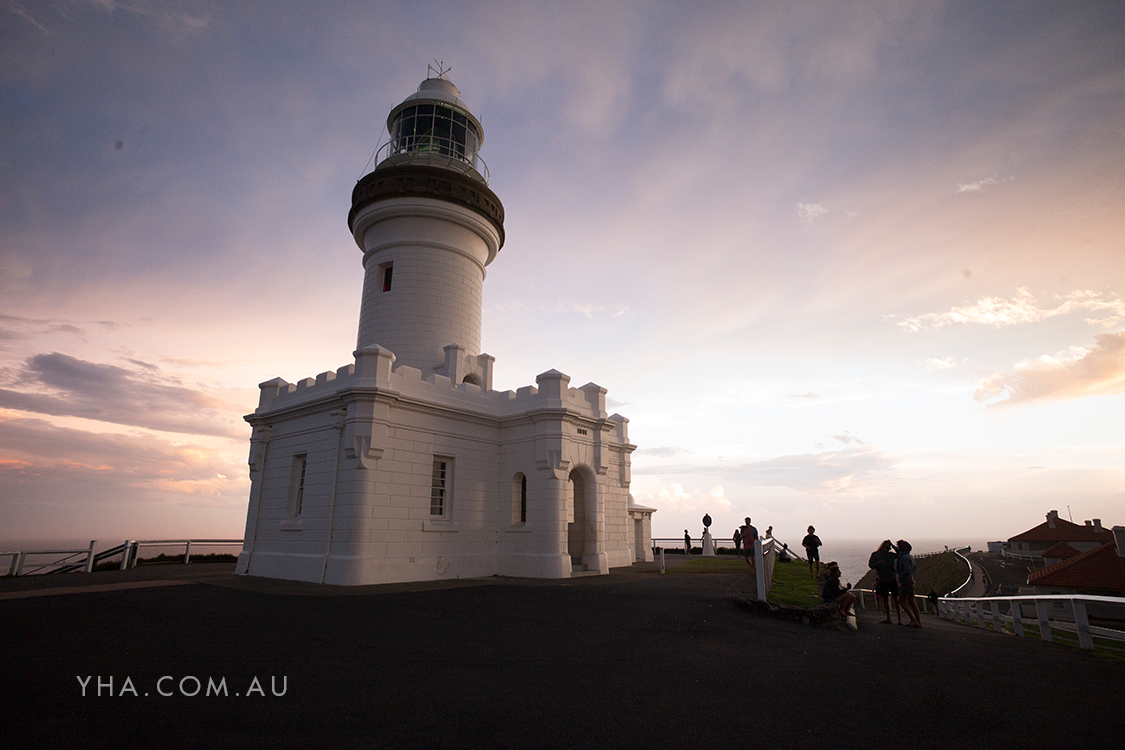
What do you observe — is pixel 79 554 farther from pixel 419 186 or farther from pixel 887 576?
pixel 887 576

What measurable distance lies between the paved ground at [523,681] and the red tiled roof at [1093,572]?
24.0 metres

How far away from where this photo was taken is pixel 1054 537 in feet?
156

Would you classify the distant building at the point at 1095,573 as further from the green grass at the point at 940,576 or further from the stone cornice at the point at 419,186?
the stone cornice at the point at 419,186

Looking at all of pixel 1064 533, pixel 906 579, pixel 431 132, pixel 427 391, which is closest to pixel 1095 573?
pixel 906 579

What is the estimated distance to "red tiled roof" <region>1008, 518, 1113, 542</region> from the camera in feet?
145

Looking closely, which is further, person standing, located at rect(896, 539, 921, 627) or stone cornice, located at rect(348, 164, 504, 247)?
stone cornice, located at rect(348, 164, 504, 247)

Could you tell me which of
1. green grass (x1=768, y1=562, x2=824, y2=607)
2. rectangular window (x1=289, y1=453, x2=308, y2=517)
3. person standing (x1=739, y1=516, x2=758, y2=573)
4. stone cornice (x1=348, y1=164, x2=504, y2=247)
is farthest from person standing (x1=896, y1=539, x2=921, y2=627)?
stone cornice (x1=348, y1=164, x2=504, y2=247)

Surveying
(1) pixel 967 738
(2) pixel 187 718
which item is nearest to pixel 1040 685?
(1) pixel 967 738

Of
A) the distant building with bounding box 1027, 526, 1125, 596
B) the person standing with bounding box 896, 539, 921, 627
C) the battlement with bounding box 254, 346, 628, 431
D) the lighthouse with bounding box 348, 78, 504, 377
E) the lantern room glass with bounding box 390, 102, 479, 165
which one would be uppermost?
the lantern room glass with bounding box 390, 102, 479, 165

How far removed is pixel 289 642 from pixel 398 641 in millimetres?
1375

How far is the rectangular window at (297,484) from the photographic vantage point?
1583cm

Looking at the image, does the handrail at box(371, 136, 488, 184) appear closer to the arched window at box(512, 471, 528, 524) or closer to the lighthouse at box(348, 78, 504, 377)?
the lighthouse at box(348, 78, 504, 377)

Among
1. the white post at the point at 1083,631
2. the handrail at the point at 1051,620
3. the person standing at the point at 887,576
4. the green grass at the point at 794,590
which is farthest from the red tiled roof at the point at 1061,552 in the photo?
the white post at the point at 1083,631

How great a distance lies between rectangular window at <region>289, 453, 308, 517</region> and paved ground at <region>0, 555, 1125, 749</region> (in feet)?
19.8
